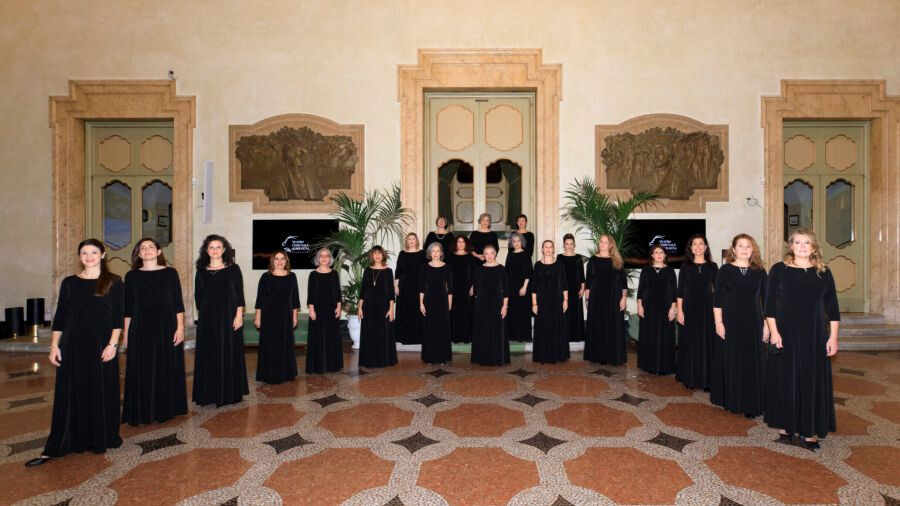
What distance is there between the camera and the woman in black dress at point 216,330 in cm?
442

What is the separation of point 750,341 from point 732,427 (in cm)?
78

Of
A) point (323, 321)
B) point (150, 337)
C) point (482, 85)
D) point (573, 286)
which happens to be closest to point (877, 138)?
point (573, 286)

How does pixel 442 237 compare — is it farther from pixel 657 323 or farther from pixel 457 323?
pixel 657 323

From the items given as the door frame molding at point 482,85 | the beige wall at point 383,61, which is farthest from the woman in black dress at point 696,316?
the beige wall at point 383,61

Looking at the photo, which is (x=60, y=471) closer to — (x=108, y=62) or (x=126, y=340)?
(x=126, y=340)

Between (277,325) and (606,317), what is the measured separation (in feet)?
13.1

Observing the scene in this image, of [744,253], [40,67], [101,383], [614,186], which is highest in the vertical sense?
[40,67]

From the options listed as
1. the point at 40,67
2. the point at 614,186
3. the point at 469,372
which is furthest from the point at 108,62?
the point at 614,186

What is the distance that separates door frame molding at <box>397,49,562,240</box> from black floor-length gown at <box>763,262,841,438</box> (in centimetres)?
523

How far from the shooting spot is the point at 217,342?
449 centimetres

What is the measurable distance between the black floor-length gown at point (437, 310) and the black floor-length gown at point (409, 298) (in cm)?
38

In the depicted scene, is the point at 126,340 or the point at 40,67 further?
the point at 40,67

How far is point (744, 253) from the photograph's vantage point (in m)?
4.06

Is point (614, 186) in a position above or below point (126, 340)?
above
